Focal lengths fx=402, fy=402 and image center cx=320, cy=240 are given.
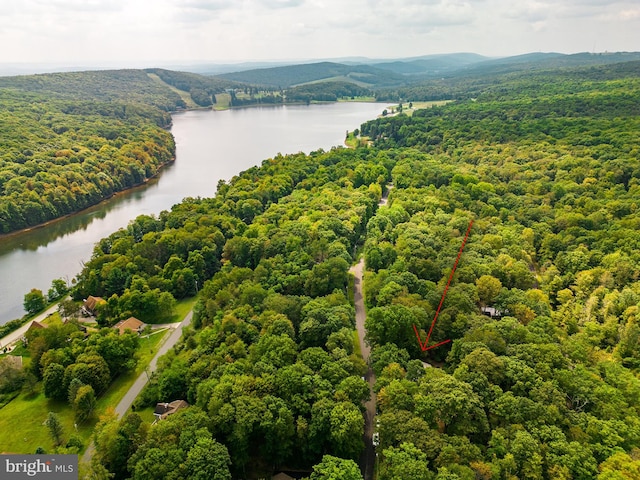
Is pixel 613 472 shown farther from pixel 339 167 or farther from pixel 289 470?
pixel 339 167

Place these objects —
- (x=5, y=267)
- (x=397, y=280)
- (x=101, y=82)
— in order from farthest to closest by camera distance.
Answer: (x=101, y=82), (x=5, y=267), (x=397, y=280)

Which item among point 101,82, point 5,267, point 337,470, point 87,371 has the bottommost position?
point 5,267

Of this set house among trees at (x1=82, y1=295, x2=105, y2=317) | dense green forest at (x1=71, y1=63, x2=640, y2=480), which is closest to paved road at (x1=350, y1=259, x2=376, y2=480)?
dense green forest at (x1=71, y1=63, x2=640, y2=480)

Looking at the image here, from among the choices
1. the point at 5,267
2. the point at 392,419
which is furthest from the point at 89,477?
the point at 5,267

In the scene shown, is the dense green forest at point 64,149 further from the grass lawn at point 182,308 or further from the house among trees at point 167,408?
the house among trees at point 167,408

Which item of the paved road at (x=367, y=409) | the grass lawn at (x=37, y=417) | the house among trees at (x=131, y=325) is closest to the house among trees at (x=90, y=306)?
the house among trees at (x=131, y=325)

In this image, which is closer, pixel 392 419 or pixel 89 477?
pixel 89 477
